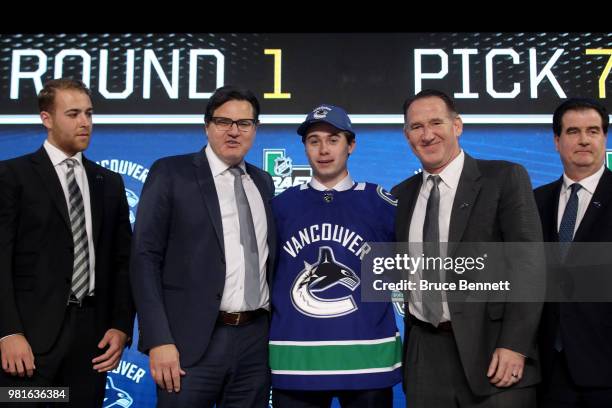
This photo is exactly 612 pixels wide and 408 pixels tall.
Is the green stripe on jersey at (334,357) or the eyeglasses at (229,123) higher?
the eyeglasses at (229,123)

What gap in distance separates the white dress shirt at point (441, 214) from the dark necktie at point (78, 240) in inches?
47.4

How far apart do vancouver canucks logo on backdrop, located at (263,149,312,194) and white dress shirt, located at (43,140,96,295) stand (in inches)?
56.5

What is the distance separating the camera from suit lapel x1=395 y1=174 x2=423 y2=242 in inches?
93.9

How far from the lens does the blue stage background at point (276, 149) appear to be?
3.82 meters

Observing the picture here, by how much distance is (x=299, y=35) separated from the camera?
3982 millimetres

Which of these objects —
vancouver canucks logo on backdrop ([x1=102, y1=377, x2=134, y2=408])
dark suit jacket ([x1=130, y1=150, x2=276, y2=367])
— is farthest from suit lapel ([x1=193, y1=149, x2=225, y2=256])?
vancouver canucks logo on backdrop ([x1=102, y1=377, x2=134, y2=408])

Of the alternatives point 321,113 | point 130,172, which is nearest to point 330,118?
point 321,113

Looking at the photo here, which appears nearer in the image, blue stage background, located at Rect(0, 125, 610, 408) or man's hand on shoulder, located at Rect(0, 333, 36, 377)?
man's hand on shoulder, located at Rect(0, 333, 36, 377)

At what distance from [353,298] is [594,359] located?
0.89m

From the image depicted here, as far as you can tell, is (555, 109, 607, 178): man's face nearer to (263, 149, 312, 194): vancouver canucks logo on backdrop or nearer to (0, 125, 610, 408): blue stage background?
(0, 125, 610, 408): blue stage background

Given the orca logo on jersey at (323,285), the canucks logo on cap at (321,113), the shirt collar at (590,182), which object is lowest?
the orca logo on jersey at (323,285)

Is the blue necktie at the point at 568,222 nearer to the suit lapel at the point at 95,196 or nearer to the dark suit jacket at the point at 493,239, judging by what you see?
the dark suit jacket at the point at 493,239

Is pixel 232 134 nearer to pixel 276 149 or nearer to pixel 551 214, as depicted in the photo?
pixel 551 214

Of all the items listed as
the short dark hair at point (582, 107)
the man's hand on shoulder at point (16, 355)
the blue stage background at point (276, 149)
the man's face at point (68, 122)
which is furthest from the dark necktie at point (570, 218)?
the man's hand on shoulder at point (16, 355)
